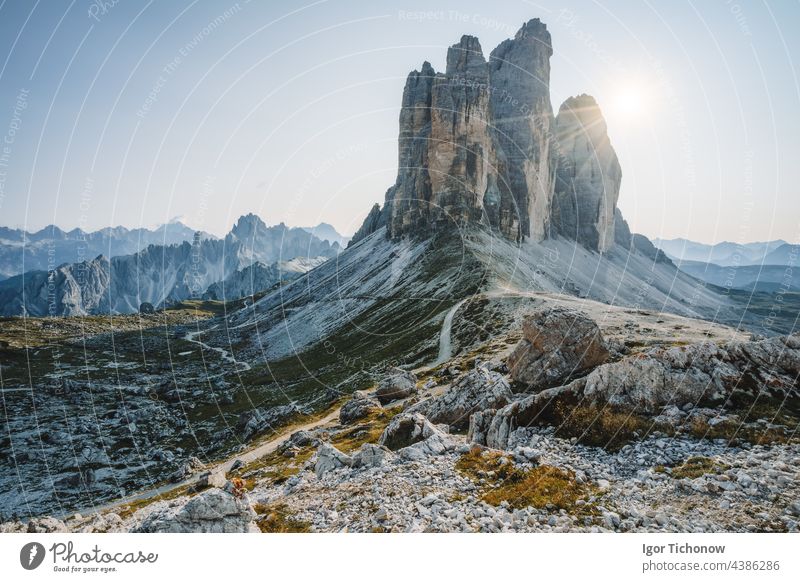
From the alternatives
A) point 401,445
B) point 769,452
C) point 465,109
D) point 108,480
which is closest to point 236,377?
point 108,480

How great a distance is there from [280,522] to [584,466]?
41.2 ft

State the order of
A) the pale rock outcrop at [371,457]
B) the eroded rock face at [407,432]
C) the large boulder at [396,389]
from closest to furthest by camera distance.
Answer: the pale rock outcrop at [371,457] → the eroded rock face at [407,432] → the large boulder at [396,389]

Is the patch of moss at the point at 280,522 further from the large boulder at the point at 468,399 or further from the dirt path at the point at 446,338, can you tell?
the dirt path at the point at 446,338

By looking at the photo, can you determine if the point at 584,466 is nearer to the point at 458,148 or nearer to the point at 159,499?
the point at 159,499

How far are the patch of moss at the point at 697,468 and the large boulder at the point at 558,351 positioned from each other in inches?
497

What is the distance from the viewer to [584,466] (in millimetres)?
16828

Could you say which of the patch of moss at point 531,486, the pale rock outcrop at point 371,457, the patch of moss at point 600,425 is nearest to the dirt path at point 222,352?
the pale rock outcrop at point 371,457

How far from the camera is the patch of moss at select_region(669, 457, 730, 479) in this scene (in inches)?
580

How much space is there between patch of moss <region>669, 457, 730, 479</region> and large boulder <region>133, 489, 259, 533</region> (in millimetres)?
16118

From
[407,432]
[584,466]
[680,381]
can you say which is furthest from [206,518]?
[680,381]

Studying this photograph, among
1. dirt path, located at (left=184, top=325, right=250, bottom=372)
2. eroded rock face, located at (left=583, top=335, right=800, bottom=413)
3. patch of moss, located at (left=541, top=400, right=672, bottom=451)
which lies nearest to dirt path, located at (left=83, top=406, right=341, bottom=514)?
patch of moss, located at (left=541, top=400, right=672, bottom=451)

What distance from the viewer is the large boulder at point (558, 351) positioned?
2902 centimetres
